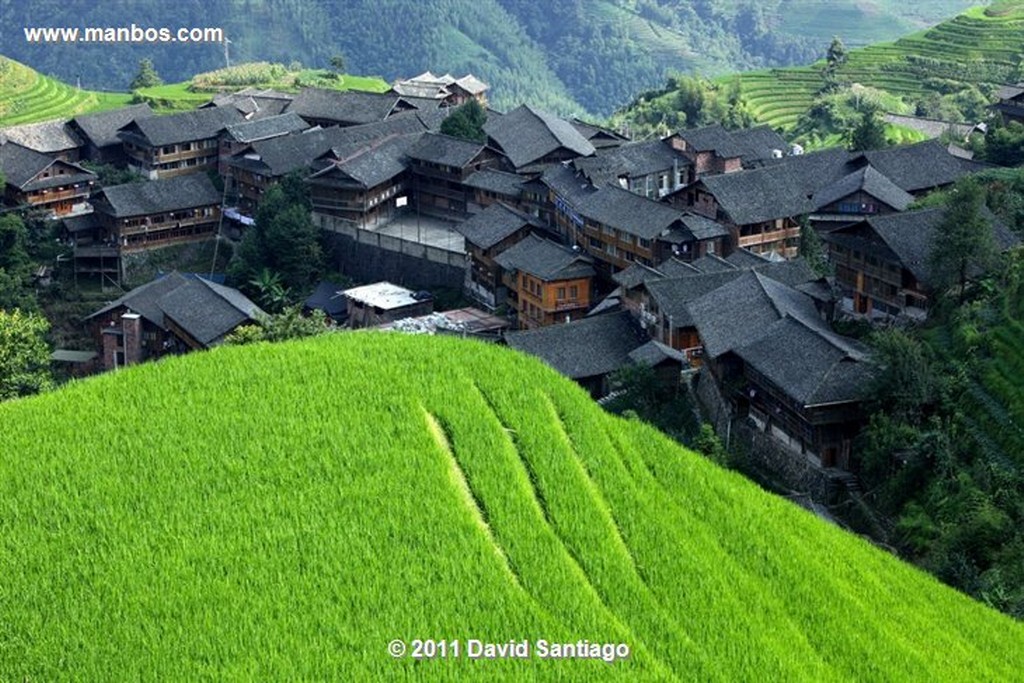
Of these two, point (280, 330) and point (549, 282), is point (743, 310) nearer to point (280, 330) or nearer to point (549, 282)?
point (549, 282)

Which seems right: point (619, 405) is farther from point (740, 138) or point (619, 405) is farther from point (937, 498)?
point (740, 138)

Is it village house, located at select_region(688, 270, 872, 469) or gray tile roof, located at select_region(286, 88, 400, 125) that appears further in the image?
gray tile roof, located at select_region(286, 88, 400, 125)

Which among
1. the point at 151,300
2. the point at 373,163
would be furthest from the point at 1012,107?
the point at 151,300

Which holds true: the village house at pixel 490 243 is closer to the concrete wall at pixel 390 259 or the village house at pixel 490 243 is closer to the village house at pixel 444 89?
the concrete wall at pixel 390 259

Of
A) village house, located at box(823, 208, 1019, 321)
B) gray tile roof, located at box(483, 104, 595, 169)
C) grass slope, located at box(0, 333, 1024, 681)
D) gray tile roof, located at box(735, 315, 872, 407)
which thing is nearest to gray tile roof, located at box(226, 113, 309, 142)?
Result: gray tile roof, located at box(483, 104, 595, 169)

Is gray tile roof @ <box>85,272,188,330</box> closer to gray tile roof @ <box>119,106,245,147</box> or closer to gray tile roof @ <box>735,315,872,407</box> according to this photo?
gray tile roof @ <box>119,106,245,147</box>
